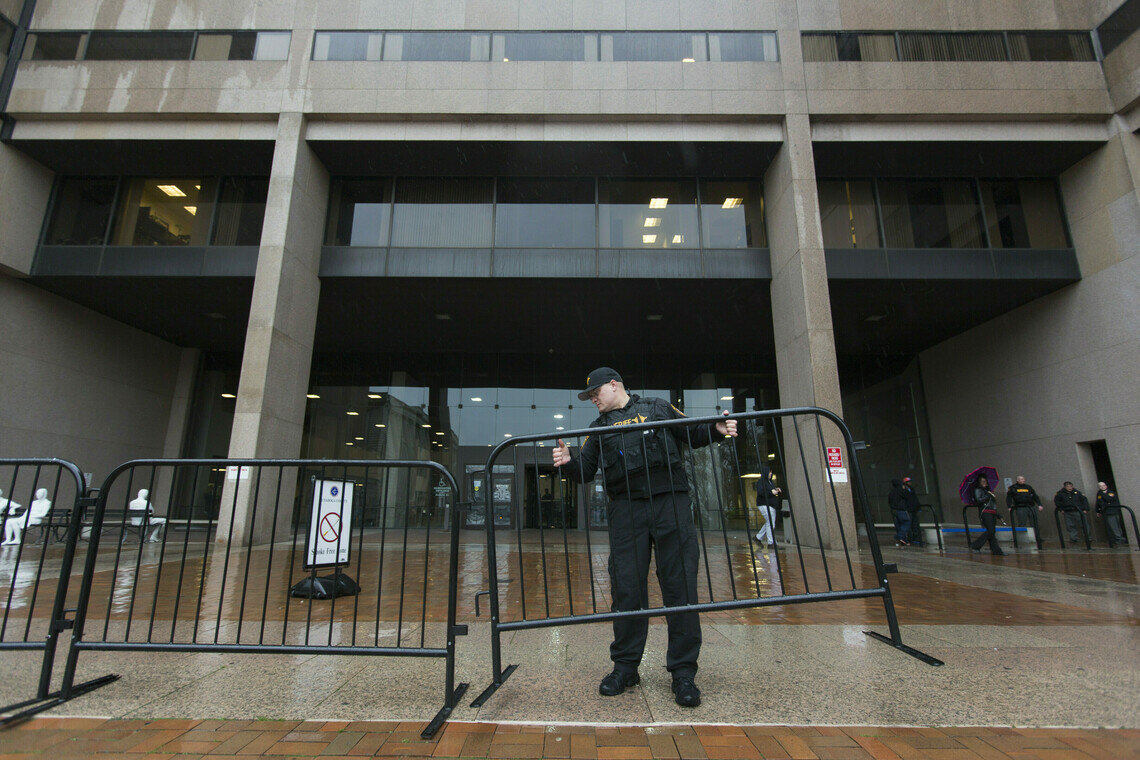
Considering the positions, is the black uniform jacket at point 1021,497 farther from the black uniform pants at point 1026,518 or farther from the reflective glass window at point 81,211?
the reflective glass window at point 81,211

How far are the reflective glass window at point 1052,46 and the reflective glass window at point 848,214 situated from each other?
436 cm

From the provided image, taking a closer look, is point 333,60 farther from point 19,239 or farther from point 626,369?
point 626,369

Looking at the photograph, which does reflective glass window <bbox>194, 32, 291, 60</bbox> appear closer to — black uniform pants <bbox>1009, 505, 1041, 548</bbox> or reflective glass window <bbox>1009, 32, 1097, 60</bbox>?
reflective glass window <bbox>1009, 32, 1097, 60</bbox>

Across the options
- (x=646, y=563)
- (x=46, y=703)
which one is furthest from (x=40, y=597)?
(x=646, y=563)

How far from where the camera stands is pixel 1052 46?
43.4 ft

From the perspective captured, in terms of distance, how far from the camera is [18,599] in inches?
217

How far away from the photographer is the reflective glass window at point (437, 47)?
13.6 meters

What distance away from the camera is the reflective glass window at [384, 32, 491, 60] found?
13648 mm

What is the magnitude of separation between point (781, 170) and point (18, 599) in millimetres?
15117

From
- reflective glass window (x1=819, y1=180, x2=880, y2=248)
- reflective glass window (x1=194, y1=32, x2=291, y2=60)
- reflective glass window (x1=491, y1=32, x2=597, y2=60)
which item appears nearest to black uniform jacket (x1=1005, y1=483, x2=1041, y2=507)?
reflective glass window (x1=819, y1=180, x2=880, y2=248)

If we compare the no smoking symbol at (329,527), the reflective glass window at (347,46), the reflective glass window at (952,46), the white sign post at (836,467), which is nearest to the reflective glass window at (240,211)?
the reflective glass window at (347,46)

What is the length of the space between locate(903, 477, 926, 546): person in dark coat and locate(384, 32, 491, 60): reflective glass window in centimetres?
1505

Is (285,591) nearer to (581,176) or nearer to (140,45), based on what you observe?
(581,176)

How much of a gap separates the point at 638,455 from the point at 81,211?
1819 cm
